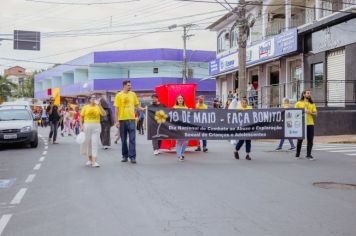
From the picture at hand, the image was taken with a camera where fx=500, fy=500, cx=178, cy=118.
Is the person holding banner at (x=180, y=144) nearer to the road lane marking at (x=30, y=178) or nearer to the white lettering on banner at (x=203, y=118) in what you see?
the white lettering on banner at (x=203, y=118)

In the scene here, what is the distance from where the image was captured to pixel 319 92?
81.9 feet

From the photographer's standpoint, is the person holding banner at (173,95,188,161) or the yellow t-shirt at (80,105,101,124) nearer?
the yellow t-shirt at (80,105,101,124)

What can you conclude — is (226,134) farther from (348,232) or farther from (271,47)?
(271,47)

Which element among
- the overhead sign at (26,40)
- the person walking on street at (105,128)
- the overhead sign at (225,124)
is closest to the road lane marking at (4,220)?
the overhead sign at (225,124)

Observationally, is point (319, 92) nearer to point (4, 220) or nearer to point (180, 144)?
point (180, 144)

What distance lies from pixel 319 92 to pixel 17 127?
14.9m

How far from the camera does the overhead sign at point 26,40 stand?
109ft

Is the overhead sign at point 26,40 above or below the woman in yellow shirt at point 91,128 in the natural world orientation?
above

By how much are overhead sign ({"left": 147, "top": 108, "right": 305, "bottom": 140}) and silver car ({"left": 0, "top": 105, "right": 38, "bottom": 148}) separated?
5.34m

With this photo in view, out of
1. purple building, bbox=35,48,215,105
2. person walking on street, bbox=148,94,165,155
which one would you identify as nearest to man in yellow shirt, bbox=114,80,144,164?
person walking on street, bbox=148,94,165,155

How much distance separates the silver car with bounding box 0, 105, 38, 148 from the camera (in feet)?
55.0

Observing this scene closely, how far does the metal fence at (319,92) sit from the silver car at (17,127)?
12939mm

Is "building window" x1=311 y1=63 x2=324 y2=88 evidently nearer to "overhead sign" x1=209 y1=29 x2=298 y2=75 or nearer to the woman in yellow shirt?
"overhead sign" x1=209 y1=29 x2=298 y2=75

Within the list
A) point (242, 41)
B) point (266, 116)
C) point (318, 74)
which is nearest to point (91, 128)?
point (266, 116)
